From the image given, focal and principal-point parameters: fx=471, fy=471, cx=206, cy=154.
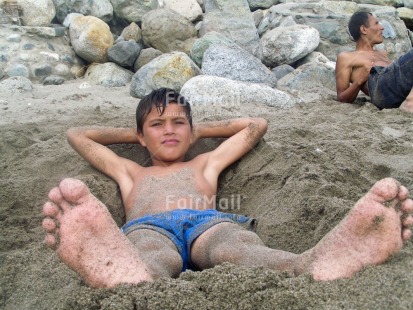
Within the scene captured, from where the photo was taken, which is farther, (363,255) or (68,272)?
(68,272)

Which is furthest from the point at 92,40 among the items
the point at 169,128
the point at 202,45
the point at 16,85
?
the point at 169,128

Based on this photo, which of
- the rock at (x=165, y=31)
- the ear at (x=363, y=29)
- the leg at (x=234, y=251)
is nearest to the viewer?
the leg at (x=234, y=251)

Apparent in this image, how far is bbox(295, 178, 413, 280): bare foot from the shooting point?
143 centimetres

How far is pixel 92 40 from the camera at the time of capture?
20.0 feet

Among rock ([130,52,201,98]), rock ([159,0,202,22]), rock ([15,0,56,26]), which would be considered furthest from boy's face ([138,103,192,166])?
rock ([159,0,202,22])

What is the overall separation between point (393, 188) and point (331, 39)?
18.9ft

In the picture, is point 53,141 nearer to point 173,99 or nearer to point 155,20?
point 173,99

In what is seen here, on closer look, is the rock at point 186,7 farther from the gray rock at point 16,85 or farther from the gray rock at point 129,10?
the gray rock at point 16,85

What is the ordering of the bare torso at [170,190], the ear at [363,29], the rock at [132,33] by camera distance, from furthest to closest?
the rock at [132,33] → the ear at [363,29] → the bare torso at [170,190]

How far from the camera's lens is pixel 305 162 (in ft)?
9.04

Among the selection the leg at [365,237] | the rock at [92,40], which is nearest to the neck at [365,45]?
the rock at [92,40]

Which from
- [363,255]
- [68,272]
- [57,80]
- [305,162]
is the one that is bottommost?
[57,80]

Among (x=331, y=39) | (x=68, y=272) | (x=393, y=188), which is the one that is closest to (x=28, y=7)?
(x=331, y=39)

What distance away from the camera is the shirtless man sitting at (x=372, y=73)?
422 centimetres
